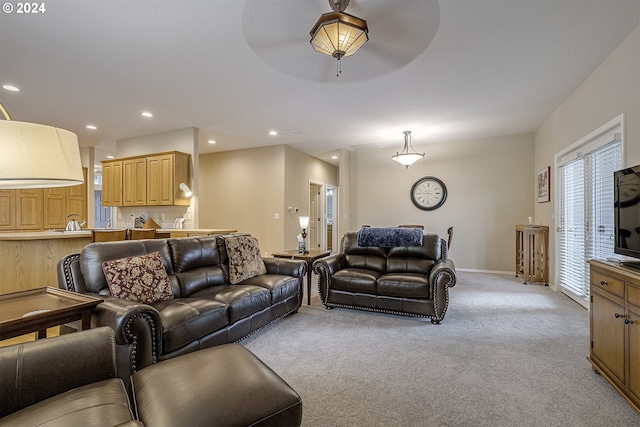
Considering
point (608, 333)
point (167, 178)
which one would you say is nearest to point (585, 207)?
point (608, 333)

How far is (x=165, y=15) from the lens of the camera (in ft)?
7.56

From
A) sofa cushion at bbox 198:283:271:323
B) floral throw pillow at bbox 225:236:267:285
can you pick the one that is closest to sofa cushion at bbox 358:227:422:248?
floral throw pillow at bbox 225:236:267:285

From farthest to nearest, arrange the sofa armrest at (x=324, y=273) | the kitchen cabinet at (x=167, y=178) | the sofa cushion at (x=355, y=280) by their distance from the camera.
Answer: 1. the kitchen cabinet at (x=167, y=178)
2. the sofa armrest at (x=324, y=273)
3. the sofa cushion at (x=355, y=280)

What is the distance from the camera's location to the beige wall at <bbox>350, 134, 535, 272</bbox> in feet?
18.6

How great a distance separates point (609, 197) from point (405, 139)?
10.6 ft

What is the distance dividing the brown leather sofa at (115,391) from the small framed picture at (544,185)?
5.25 meters

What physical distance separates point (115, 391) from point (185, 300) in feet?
4.18

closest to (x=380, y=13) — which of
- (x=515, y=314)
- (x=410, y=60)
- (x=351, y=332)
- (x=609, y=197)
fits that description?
(x=410, y=60)

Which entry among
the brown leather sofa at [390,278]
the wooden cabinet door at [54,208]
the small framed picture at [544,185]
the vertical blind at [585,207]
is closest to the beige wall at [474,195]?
the small framed picture at [544,185]

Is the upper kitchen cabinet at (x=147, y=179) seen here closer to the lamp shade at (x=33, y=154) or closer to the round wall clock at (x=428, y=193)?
the lamp shade at (x=33, y=154)

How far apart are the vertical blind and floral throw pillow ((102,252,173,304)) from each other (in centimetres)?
431

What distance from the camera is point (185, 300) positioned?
8.00ft

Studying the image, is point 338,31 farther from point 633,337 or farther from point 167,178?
point 167,178

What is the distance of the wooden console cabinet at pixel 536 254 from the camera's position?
4.68m
